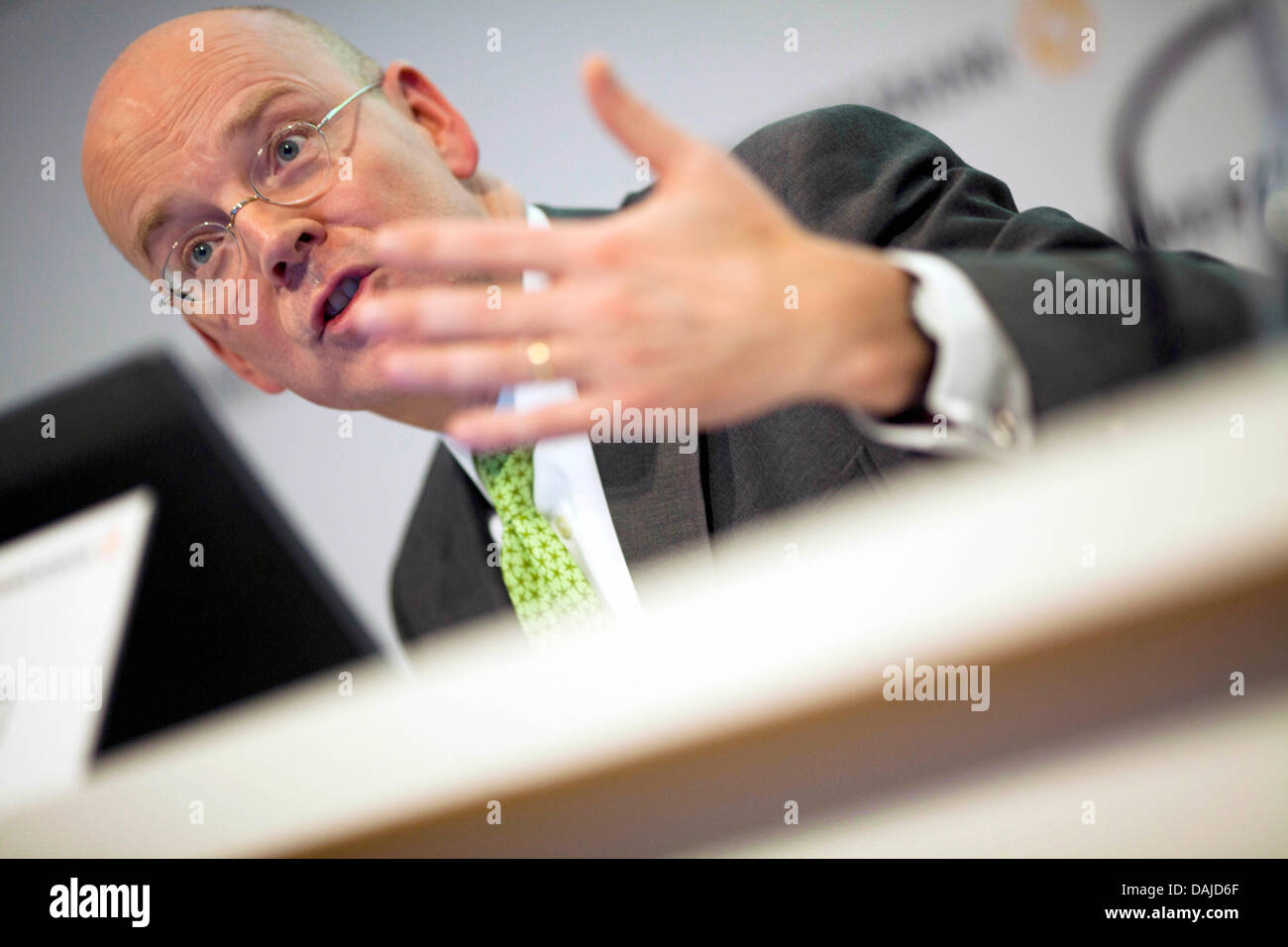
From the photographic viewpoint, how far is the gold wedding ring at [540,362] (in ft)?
1.65

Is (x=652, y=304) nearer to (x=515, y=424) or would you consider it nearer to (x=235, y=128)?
(x=515, y=424)

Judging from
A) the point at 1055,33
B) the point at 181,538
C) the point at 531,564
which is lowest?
the point at 531,564

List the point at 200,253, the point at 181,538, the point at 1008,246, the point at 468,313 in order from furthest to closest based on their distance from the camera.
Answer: the point at 181,538 → the point at 200,253 → the point at 1008,246 → the point at 468,313

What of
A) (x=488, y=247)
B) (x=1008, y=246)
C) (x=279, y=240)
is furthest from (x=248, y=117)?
(x=1008, y=246)

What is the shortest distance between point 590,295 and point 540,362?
0.05 meters

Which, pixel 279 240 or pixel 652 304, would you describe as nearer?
pixel 652 304

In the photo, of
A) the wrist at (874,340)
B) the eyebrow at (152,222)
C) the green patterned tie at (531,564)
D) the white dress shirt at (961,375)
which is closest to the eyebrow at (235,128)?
the eyebrow at (152,222)

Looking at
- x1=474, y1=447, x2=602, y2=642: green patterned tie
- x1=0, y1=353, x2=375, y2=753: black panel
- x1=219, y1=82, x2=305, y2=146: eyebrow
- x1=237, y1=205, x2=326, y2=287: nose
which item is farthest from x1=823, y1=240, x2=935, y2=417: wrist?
A: x1=0, y1=353, x2=375, y2=753: black panel

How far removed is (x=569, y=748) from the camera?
2.26ft

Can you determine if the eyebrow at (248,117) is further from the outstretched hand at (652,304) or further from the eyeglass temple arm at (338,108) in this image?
the outstretched hand at (652,304)

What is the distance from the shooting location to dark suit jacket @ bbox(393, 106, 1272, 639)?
563 mm

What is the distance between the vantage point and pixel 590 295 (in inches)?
19.1

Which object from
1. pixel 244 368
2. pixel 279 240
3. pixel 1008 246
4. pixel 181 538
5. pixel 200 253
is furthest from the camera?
pixel 181 538
